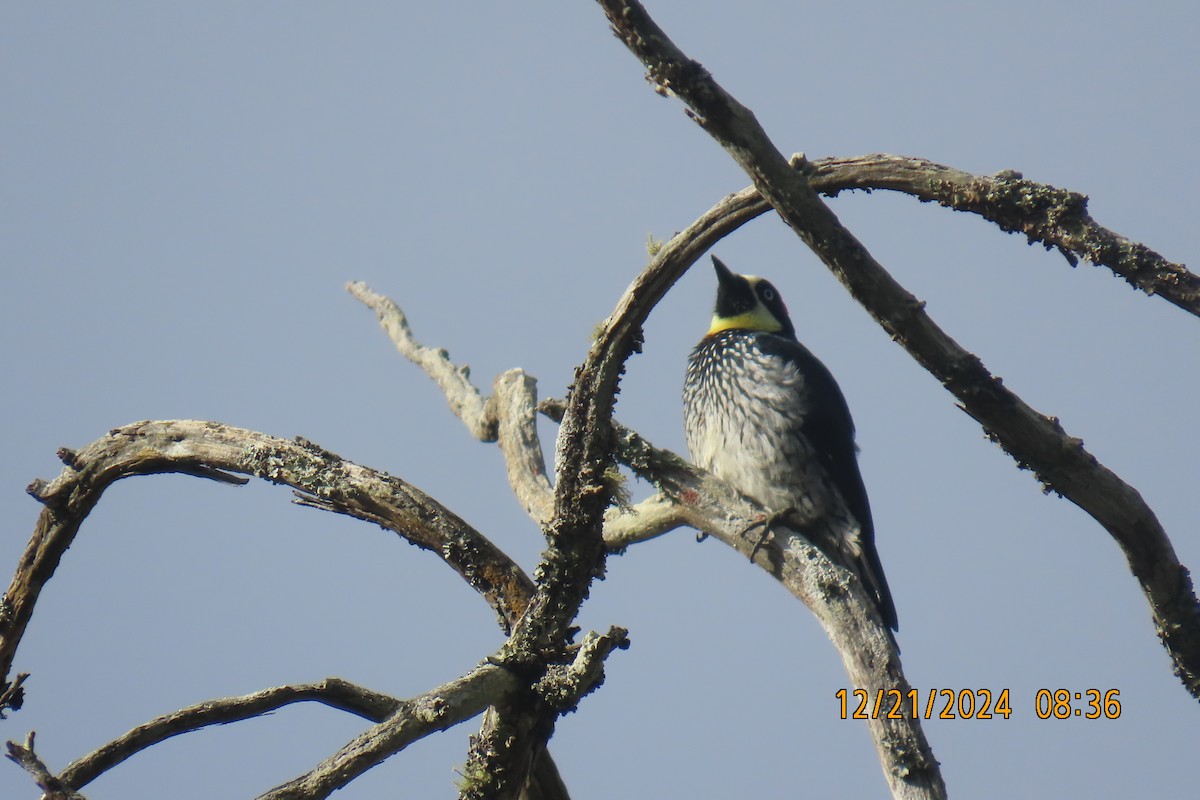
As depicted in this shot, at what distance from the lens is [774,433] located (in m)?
5.48

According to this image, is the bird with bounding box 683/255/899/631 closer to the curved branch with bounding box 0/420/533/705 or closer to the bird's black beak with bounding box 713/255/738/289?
the bird's black beak with bounding box 713/255/738/289

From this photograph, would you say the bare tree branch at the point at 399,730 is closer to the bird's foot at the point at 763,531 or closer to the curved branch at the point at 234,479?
the curved branch at the point at 234,479

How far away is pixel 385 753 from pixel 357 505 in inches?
52.0

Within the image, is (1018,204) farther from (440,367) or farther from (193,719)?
(440,367)

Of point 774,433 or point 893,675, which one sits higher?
point 774,433

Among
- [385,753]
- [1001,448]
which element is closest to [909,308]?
[1001,448]

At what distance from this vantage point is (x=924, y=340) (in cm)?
299

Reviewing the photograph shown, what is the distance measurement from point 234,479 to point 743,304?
364cm

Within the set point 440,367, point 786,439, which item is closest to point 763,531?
point 786,439

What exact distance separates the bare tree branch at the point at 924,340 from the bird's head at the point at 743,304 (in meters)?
3.56

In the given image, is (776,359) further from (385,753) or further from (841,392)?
(385,753)

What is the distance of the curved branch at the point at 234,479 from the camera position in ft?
11.7

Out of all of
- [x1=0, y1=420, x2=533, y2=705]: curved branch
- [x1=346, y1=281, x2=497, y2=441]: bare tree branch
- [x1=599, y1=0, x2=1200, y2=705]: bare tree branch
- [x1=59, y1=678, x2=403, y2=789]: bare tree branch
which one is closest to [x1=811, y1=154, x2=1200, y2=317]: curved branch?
[x1=599, y1=0, x2=1200, y2=705]: bare tree branch

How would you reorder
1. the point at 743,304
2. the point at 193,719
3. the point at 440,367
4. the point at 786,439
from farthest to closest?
the point at 743,304
the point at 440,367
the point at 786,439
the point at 193,719
